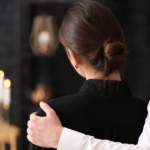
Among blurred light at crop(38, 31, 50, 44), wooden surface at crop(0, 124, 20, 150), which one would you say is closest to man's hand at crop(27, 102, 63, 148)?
wooden surface at crop(0, 124, 20, 150)

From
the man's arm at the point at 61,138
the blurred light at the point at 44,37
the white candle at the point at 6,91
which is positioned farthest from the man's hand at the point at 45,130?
the blurred light at the point at 44,37

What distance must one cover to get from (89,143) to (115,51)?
35cm

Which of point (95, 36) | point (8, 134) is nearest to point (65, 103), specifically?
point (95, 36)

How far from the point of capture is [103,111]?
2.70ft

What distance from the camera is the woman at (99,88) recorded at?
2.67 ft

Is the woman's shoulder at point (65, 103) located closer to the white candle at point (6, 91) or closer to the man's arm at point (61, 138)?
the man's arm at point (61, 138)

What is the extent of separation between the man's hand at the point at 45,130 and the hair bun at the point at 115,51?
29cm

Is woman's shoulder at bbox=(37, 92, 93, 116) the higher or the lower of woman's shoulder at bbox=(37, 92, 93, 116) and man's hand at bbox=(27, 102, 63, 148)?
the higher

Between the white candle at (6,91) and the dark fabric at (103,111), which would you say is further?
the white candle at (6,91)

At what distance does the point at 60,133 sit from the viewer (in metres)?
0.80

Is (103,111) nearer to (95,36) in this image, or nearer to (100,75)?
(100,75)

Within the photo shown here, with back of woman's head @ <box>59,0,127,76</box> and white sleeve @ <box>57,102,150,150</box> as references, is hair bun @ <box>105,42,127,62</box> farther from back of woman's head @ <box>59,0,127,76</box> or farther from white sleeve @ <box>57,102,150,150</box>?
white sleeve @ <box>57,102,150,150</box>

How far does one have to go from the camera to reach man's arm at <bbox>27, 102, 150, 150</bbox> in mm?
772

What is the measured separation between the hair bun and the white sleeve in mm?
256
